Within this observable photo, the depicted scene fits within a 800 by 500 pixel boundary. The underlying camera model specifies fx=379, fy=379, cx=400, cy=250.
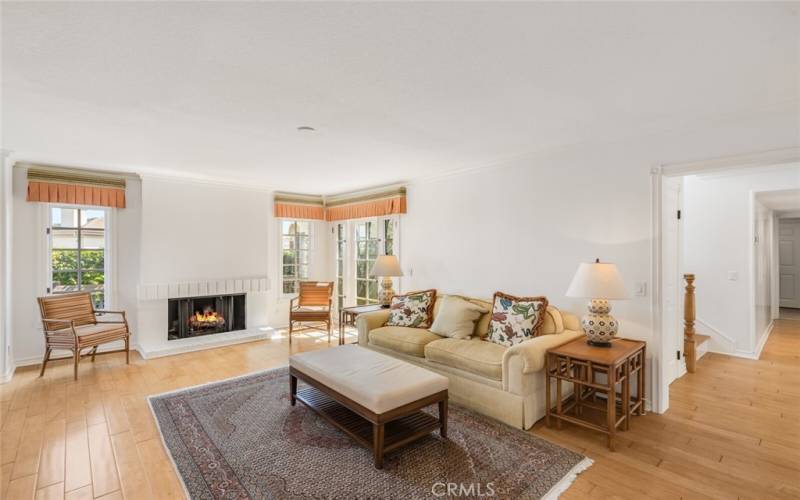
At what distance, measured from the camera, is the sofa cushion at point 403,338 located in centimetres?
371

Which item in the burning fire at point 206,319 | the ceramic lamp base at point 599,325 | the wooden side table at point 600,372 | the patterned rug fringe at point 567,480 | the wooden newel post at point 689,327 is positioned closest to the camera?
the patterned rug fringe at point 567,480

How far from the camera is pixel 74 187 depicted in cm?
445

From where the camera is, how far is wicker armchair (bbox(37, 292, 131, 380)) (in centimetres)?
387

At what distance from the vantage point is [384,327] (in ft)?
14.2

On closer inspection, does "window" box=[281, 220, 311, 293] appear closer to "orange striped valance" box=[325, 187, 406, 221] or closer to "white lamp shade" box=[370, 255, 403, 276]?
"orange striped valance" box=[325, 187, 406, 221]

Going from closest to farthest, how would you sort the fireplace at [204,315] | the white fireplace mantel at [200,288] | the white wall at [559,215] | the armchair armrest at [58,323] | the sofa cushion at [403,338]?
the white wall at [559,215]
the sofa cushion at [403,338]
the armchair armrest at [58,323]
the white fireplace mantel at [200,288]
the fireplace at [204,315]

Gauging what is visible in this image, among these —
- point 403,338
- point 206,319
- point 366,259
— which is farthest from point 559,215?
point 206,319

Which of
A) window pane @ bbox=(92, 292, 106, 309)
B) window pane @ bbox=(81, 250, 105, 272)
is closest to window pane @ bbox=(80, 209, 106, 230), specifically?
window pane @ bbox=(81, 250, 105, 272)

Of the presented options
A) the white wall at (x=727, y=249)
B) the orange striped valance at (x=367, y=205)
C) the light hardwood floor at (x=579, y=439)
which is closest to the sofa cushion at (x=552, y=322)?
the light hardwood floor at (x=579, y=439)

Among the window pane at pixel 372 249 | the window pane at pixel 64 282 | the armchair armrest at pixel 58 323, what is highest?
the window pane at pixel 372 249

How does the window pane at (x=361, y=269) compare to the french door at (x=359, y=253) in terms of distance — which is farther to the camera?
the window pane at (x=361, y=269)

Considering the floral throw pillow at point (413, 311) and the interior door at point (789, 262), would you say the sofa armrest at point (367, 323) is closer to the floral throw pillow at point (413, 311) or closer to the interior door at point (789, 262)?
A: the floral throw pillow at point (413, 311)

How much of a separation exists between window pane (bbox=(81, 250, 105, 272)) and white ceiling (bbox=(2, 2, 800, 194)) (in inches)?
62.7

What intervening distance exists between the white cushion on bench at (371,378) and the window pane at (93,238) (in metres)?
3.42
